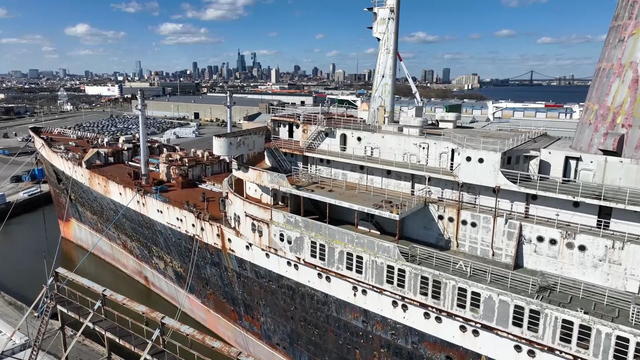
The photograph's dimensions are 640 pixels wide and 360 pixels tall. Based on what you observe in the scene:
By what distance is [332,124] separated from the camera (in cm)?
1884

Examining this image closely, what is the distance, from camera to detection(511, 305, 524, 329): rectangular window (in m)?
11.2

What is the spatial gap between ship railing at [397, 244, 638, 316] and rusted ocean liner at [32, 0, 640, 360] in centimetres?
6

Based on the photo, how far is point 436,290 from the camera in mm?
12508

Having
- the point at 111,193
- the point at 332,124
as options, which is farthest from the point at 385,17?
the point at 111,193

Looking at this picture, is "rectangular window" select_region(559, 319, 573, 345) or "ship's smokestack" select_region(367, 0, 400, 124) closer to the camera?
"rectangular window" select_region(559, 319, 573, 345)

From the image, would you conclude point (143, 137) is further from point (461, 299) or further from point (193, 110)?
point (193, 110)

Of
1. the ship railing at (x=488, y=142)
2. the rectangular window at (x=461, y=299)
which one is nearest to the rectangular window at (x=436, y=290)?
the rectangular window at (x=461, y=299)

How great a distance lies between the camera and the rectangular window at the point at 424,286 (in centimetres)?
1263

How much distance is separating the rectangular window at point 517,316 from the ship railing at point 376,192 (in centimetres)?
427

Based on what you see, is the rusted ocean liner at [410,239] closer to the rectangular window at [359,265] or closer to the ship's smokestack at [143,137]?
the rectangular window at [359,265]

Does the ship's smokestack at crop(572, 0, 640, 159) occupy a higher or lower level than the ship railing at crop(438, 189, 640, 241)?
higher

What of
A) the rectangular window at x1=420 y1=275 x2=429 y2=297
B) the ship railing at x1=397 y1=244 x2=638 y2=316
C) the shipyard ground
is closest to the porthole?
the ship railing at x1=397 y1=244 x2=638 y2=316

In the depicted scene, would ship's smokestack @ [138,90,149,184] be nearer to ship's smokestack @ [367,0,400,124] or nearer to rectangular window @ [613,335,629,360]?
ship's smokestack @ [367,0,400,124]

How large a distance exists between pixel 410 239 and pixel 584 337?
19.9ft
